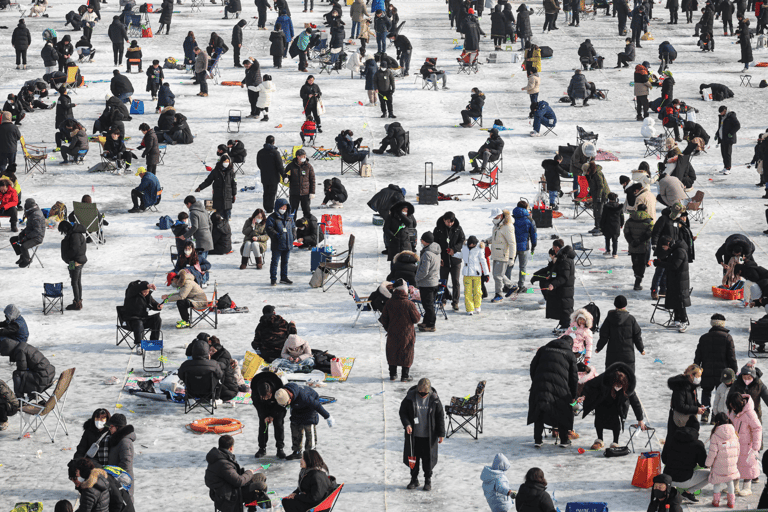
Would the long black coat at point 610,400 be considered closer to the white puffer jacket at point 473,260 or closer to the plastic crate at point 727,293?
the white puffer jacket at point 473,260

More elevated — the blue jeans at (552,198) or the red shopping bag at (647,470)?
the blue jeans at (552,198)

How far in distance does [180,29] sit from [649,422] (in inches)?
1482

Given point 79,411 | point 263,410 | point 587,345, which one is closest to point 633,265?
point 587,345

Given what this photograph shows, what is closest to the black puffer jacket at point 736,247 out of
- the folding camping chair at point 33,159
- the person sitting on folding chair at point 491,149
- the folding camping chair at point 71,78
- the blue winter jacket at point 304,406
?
the person sitting on folding chair at point 491,149

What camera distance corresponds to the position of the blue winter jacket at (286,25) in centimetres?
4203

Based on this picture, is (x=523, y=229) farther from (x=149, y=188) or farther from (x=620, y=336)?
(x=149, y=188)

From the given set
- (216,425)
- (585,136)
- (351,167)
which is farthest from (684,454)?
(585,136)

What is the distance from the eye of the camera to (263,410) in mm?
14070

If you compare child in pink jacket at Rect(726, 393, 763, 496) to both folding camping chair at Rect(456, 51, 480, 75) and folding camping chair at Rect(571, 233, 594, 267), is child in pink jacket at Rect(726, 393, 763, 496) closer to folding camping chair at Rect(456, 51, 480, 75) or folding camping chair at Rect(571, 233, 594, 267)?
folding camping chair at Rect(571, 233, 594, 267)

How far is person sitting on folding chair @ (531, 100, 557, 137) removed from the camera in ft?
107

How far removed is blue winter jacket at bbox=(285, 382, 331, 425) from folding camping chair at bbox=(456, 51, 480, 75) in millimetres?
28673

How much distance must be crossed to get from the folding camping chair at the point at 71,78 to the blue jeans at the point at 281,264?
19.7 metres

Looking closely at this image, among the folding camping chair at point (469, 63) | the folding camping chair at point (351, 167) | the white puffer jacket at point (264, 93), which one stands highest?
the folding camping chair at point (469, 63)

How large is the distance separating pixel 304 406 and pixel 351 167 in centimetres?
1584
